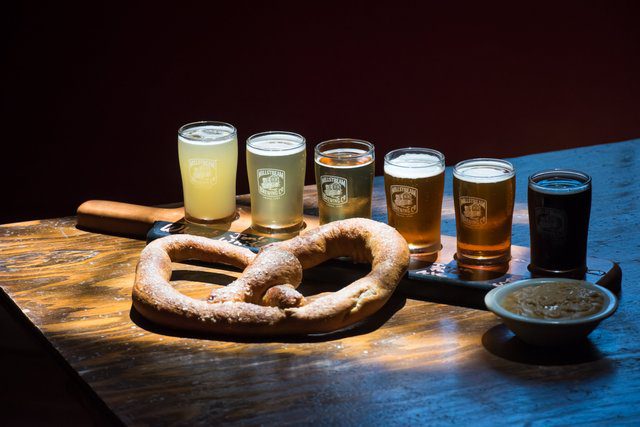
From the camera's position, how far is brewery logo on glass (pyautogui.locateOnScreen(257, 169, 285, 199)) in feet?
7.13

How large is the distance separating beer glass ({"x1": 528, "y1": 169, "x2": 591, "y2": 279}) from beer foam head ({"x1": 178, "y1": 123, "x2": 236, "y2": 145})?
31.2 inches

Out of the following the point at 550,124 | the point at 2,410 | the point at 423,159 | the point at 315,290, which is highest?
the point at 423,159

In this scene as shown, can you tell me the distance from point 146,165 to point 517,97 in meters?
1.91

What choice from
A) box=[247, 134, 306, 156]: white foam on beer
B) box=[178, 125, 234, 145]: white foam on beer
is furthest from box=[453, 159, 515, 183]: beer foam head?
box=[178, 125, 234, 145]: white foam on beer

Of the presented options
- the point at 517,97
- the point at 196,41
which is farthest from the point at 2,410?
the point at 517,97

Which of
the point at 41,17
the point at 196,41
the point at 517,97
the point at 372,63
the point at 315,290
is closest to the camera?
the point at 315,290

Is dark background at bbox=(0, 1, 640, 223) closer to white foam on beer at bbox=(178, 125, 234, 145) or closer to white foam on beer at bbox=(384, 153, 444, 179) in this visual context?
white foam on beer at bbox=(178, 125, 234, 145)

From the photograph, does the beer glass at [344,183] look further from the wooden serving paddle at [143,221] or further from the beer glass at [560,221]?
the beer glass at [560,221]

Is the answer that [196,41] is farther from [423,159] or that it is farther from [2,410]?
[423,159]

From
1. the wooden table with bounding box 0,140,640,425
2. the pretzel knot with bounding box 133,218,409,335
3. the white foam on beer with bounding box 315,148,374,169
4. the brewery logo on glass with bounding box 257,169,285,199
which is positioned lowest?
the wooden table with bounding box 0,140,640,425

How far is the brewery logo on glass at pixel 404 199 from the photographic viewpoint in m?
1.97

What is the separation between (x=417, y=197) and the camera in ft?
6.44

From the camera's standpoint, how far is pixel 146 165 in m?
4.04

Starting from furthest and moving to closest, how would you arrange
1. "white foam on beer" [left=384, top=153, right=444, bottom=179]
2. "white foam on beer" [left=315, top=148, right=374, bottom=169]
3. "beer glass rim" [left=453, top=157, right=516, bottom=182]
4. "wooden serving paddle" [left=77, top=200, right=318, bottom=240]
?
"wooden serving paddle" [left=77, top=200, right=318, bottom=240] → "white foam on beer" [left=315, top=148, right=374, bottom=169] → "white foam on beer" [left=384, top=153, right=444, bottom=179] → "beer glass rim" [left=453, top=157, right=516, bottom=182]
